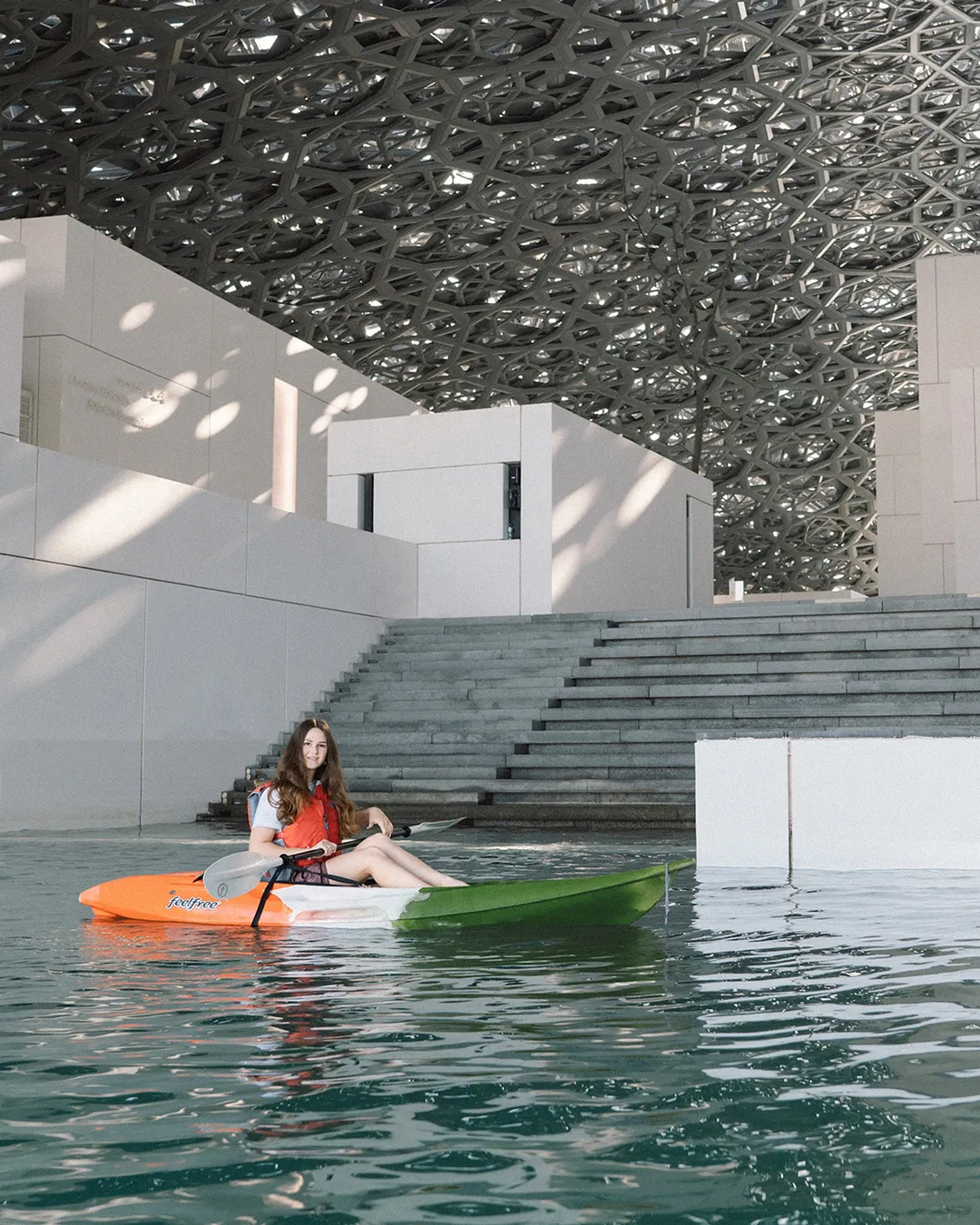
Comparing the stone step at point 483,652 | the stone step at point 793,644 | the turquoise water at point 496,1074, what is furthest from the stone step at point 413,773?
the turquoise water at point 496,1074

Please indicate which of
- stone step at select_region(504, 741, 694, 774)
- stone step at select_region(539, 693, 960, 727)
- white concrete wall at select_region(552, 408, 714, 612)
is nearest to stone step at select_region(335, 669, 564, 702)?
stone step at select_region(539, 693, 960, 727)

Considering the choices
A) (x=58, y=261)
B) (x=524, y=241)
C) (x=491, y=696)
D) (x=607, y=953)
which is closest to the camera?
(x=607, y=953)

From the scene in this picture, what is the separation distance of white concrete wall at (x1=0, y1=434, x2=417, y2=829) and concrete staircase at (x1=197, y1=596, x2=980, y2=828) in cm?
91

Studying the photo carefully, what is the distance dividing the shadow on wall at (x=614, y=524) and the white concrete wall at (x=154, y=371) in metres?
6.22

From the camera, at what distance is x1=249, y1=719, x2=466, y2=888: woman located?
23.4ft

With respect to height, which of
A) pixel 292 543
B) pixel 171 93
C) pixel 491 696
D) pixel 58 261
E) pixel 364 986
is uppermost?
pixel 171 93

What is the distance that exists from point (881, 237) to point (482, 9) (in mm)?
17942

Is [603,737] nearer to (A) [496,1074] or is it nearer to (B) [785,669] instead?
(B) [785,669]

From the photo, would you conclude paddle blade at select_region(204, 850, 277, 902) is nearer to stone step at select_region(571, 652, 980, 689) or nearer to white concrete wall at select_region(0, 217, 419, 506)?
stone step at select_region(571, 652, 980, 689)

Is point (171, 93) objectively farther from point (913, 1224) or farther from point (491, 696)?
point (913, 1224)

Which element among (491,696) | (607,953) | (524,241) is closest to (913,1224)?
(607,953)

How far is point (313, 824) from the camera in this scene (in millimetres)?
7238

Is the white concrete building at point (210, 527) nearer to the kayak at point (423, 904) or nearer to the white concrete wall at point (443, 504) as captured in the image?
the white concrete wall at point (443, 504)

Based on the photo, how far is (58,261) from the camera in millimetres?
19516
